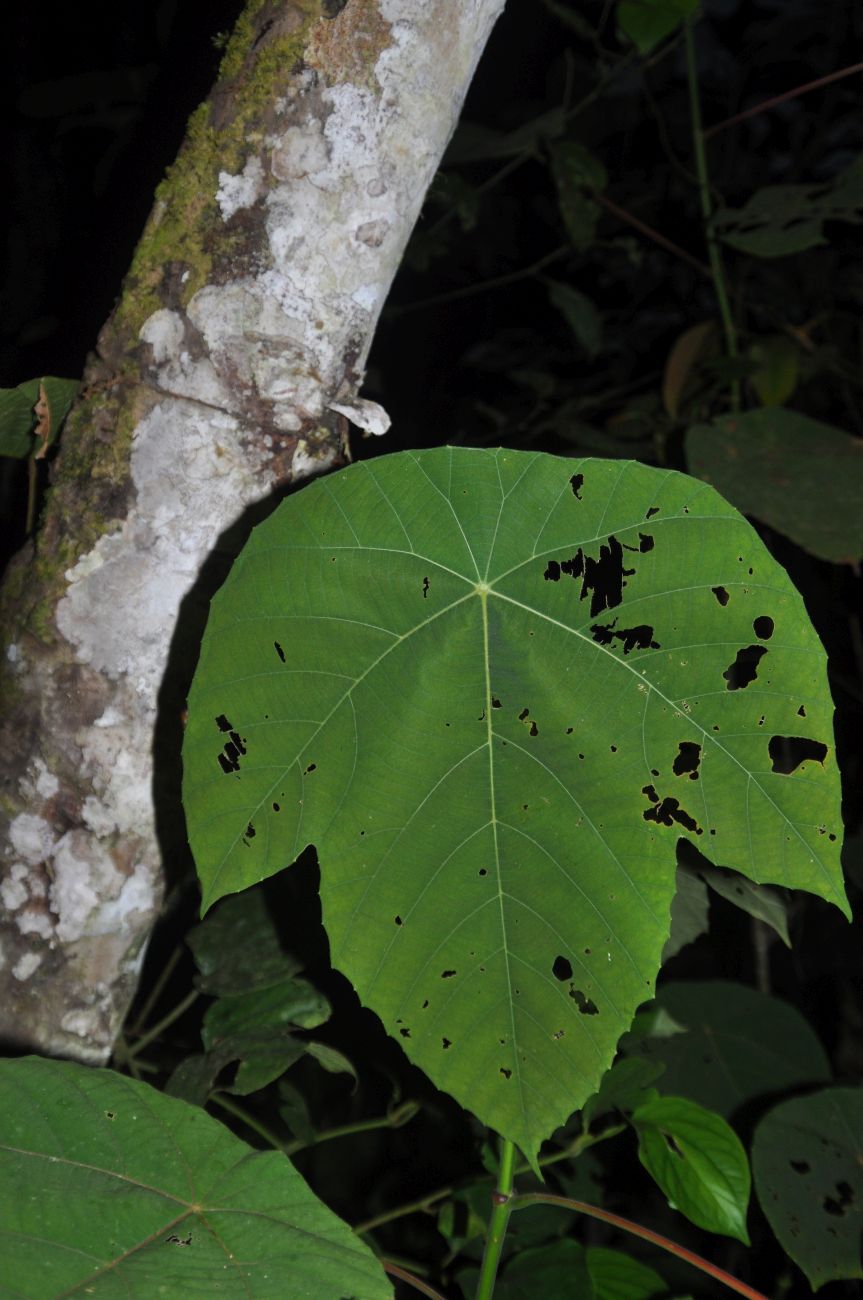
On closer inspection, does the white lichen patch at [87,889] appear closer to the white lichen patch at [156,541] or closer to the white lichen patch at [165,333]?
the white lichen patch at [156,541]

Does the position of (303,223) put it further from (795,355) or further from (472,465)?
(795,355)

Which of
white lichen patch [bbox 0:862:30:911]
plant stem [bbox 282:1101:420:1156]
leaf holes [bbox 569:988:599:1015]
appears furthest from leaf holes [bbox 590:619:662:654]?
plant stem [bbox 282:1101:420:1156]

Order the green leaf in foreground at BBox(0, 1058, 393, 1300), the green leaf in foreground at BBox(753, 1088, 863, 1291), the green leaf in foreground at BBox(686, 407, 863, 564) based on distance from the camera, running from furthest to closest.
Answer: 1. the green leaf in foreground at BBox(686, 407, 863, 564)
2. the green leaf in foreground at BBox(753, 1088, 863, 1291)
3. the green leaf in foreground at BBox(0, 1058, 393, 1300)

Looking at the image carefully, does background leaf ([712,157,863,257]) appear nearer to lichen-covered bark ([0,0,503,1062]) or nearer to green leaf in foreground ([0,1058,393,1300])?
lichen-covered bark ([0,0,503,1062])

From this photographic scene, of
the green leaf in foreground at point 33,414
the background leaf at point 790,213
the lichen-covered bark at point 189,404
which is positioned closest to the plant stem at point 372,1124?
the lichen-covered bark at point 189,404

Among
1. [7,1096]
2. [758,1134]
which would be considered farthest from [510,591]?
[758,1134]
